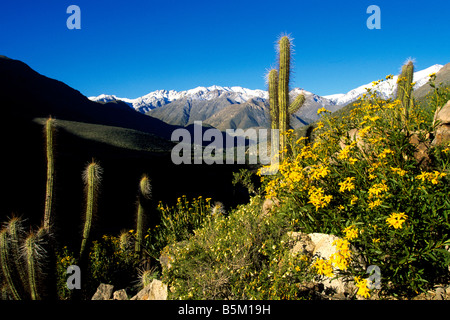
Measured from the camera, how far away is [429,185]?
7.67ft

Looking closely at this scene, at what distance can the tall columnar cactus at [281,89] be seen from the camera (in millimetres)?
9281

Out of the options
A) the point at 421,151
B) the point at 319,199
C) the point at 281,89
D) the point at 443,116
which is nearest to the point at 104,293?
the point at 319,199

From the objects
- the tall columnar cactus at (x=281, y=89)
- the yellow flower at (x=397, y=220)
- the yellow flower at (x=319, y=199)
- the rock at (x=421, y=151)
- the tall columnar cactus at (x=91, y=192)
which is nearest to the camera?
the yellow flower at (x=397, y=220)

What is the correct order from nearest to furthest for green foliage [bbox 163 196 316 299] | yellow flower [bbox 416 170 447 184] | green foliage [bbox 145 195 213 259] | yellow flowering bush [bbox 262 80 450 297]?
yellow flowering bush [bbox 262 80 450 297]
yellow flower [bbox 416 170 447 184]
green foliage [bbox 163 196 316 299]
green foliage [bbox 145 195 213 259]

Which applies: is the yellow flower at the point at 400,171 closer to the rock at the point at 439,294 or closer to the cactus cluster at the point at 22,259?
the rock at the point at 439,294

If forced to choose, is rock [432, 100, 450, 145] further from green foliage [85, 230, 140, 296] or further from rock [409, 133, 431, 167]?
green foliage [85, 230, 140, 296]

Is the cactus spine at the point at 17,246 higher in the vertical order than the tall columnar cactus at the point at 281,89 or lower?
lower

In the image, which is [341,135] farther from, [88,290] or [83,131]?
[83,131]

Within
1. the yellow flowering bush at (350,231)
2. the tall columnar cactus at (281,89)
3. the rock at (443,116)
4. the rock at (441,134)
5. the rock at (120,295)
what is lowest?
the rock at (120,295)

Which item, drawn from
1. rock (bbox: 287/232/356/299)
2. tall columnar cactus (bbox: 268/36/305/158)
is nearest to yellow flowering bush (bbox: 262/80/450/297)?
rock (bbox: 287/232/356/299)

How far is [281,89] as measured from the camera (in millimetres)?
9430

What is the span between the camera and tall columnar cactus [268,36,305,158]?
30.5 ft

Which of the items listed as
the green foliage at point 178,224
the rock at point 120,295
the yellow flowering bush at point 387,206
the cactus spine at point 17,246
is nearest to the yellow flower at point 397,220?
the yellow flowering bush at point 387,206

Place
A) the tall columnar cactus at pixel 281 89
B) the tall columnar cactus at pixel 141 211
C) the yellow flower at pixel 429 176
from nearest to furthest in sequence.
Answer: the yellow flower at pixel 429 176 < the tall columnar cactus at pixel 141 211 < the tall columnar cactus at pixel 281 89
